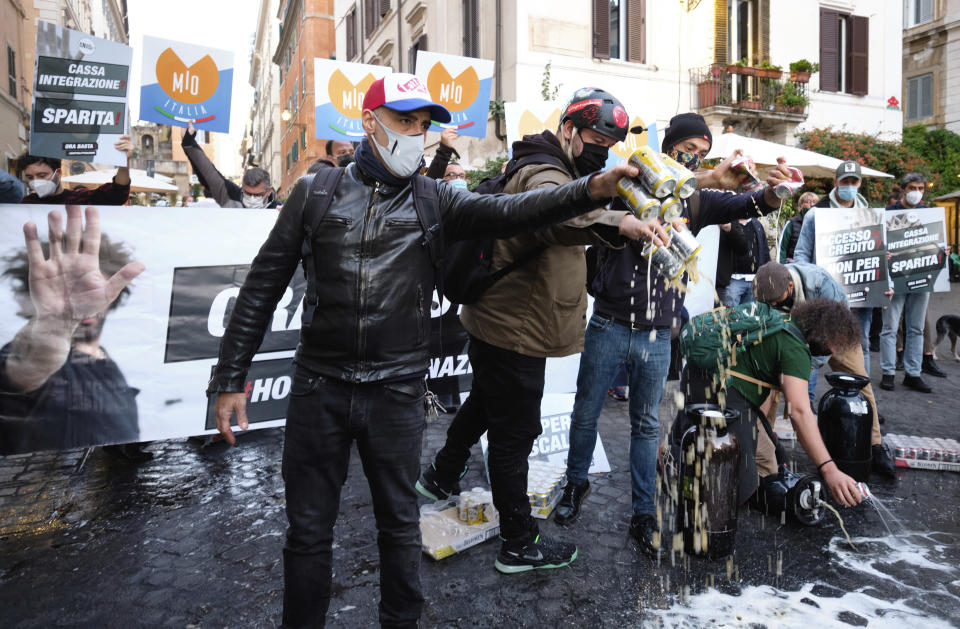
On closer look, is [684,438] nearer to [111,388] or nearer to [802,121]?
[111,388]

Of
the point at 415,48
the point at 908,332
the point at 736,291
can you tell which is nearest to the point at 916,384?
the point at 908,332

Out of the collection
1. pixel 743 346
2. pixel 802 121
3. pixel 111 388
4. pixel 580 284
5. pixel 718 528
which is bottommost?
pixel 718 528

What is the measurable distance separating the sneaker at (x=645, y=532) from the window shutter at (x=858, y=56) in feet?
67.7

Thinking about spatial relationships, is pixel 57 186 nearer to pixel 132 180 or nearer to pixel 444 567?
pixel 444 567

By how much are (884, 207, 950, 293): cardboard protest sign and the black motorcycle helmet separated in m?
5.54

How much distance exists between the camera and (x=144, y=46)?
5996 millimetres

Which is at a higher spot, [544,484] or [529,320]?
[529,320]

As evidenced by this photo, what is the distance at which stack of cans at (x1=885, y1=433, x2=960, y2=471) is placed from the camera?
183 inches

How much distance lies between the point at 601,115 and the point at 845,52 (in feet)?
69.7

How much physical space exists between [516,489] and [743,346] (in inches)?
64.6

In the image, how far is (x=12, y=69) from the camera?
627 inches

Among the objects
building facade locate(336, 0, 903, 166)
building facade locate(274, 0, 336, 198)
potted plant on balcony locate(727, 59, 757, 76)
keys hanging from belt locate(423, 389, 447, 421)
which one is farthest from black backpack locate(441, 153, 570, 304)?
building facade locate(274, 0, 336, 198)

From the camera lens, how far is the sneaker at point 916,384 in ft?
22.9

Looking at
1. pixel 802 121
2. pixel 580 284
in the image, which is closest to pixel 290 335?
pixel 580 284
